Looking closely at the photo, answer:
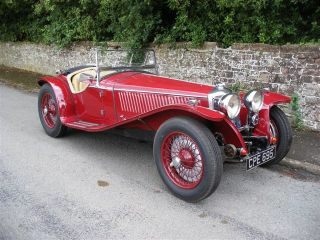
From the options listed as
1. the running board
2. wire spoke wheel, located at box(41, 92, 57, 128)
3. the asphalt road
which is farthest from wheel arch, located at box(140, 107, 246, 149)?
wire spoke wheel, located at box(41, 92, 57, 128)

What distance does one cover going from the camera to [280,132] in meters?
4.14

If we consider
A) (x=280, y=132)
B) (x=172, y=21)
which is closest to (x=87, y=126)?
(x=280, y=132)

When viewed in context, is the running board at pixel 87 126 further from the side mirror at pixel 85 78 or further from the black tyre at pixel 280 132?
the black tyre at pixel 280 132

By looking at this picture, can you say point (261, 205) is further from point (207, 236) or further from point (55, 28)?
point (55, 28)

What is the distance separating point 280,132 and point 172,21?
5199 mm

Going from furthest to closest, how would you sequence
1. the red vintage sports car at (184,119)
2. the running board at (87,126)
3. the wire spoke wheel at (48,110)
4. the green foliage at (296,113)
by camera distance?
the green foliage at (296,113)
the wire spoke wheel at (48,110)
the running board at (87,126)
the red vintage sports car at (184,119)

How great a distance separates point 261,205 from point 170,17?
611 cm

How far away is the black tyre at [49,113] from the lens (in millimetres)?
5367

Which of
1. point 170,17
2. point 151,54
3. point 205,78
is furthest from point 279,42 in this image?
point 170,17

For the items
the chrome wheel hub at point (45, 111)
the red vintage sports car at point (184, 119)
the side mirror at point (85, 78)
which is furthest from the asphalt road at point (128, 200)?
the side mirror at point (85, 78)

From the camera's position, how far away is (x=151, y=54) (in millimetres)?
5324

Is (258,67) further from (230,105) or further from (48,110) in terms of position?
(48,110)

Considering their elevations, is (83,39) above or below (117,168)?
above

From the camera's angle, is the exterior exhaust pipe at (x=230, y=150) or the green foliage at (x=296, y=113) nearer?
the exterior exhaust pipe at (x=230, y=150)
